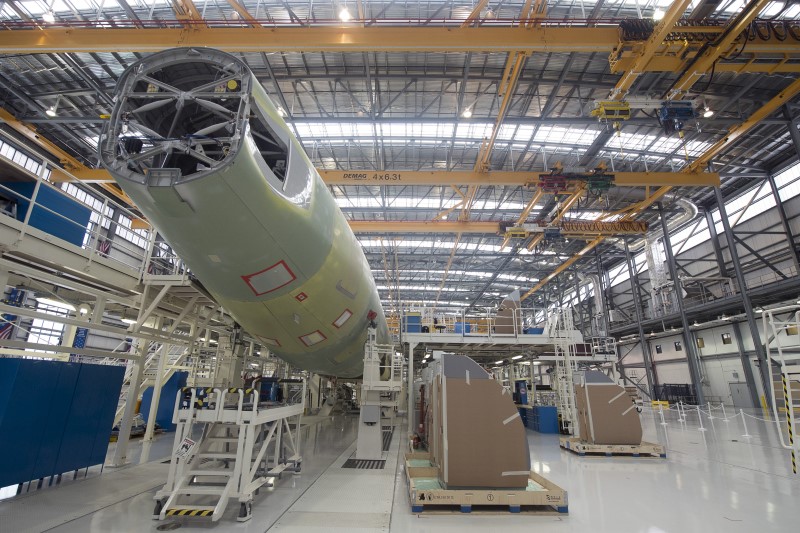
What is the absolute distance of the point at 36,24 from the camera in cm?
1188

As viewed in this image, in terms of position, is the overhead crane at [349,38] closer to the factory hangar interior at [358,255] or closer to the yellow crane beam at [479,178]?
the factory hangar interior at [358,255]

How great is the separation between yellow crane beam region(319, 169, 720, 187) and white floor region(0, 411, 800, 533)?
1375 centimetres

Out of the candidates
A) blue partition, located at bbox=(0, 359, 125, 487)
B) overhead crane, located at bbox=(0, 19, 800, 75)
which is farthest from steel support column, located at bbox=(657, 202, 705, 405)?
blue partition, located at bbox=(0, 359, 125, 487)

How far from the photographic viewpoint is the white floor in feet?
17.7

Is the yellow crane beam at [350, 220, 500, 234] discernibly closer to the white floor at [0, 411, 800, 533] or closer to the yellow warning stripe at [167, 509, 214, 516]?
the white floor at [0, 411, 800, 533]

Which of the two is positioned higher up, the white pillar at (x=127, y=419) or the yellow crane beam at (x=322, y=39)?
the yellow crane beam at (x=322, y=39)

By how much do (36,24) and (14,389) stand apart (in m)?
12.0

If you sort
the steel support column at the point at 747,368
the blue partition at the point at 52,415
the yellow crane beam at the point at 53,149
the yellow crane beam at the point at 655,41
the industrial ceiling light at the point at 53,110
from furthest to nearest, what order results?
the steel support column at the point at 747,368
the industrial ceiling light at the point at 53,110
the yellow crane beam at the point at 53,149
the yellow crane beam at the point at 655,41
the blue partition at the point at 52,415

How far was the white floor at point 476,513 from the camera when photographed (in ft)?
17.7

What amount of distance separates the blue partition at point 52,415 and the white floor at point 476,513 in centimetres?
45

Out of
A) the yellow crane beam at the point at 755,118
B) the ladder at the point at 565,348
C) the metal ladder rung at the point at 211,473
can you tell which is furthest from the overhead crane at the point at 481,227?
the metal ladder rung at the point at 211,473

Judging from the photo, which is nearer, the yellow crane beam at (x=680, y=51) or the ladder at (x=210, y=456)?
the ladder at (x=210, y=456)

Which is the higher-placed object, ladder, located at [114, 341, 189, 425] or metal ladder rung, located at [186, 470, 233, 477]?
ladder, located at [114, 341, 189, 425]

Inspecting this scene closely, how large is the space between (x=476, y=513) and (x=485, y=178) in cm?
1663
